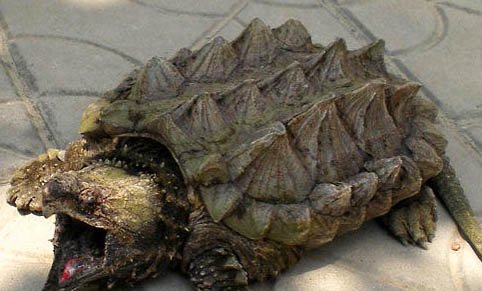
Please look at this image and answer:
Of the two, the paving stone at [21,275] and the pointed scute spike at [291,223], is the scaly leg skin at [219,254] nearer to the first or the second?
the pointed scute spike at [291,223]

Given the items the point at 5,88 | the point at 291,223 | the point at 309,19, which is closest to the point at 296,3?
the point at 309,19

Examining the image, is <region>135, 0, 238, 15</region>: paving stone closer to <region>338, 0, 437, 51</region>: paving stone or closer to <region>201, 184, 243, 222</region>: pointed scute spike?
<region>338, 0, 437, 51</region>: paving stone

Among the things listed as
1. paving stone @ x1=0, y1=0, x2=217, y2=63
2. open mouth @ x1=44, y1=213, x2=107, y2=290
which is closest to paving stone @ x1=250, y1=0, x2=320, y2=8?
paving stone @ x1=0, y1=0, x2=217, y2=63

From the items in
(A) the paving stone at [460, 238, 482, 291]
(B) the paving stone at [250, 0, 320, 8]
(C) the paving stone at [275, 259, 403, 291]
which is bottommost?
(C) the paving stone at [275, 259, 403, 291]

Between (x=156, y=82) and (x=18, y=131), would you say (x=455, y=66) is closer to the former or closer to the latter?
(x=156, y=82)

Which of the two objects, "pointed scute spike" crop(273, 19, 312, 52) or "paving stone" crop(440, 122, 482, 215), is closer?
"pointed scute spike" crop(273, 19, 312, 52)

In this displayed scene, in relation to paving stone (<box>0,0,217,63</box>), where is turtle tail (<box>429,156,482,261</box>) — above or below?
above

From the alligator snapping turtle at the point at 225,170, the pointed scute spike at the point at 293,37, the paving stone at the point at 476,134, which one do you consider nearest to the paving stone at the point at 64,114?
the alligator snapping turtle at the point at 225,170
